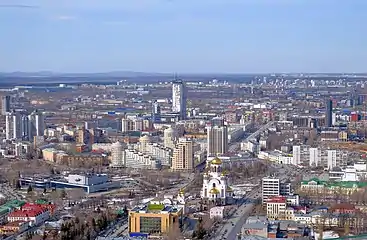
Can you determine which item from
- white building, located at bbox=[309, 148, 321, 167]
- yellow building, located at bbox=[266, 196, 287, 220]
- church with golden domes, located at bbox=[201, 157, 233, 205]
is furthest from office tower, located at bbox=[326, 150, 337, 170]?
yellow building, located at bbox=[266, 196, 287, 220]

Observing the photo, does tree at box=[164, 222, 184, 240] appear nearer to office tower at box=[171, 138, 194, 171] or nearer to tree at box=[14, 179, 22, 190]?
tree at box=[14, 179, 22, 190]

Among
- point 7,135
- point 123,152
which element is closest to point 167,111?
point 7,135

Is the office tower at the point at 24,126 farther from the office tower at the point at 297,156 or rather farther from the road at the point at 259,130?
the office tower at the point at 297,156

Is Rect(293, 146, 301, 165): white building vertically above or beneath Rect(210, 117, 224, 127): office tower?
beneath

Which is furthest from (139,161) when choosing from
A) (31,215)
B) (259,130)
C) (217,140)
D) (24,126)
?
(259,130)

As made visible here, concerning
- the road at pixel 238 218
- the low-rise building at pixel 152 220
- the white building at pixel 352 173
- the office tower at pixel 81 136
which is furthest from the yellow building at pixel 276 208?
the office tower at pixel 81 136

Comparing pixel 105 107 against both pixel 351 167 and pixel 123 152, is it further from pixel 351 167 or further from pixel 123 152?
pixel 351 167

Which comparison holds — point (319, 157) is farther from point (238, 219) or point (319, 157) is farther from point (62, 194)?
point (62, 194)
